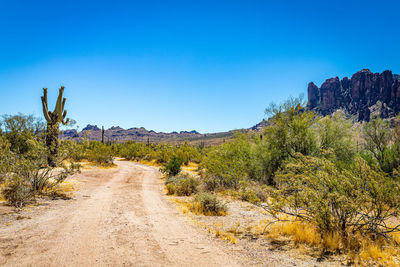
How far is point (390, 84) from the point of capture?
122875 millimetres

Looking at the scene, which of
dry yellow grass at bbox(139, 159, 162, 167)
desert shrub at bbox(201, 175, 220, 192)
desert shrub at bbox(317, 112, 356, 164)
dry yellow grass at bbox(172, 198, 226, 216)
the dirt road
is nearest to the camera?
the dirt road

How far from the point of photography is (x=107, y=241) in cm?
532

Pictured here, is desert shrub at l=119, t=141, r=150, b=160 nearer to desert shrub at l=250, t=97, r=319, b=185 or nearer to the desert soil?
desert shrub at l=250, t=97, r=319, b=185

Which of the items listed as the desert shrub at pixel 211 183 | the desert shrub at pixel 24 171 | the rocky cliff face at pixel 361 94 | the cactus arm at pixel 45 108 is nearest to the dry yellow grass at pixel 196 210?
the desert shrub at pixel 211 183

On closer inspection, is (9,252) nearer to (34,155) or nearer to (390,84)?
(34,155)

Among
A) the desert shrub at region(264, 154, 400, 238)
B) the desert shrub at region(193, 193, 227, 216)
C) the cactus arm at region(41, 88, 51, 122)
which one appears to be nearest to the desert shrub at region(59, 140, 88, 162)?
the desert shrub at region(193, 193, 227, 216)

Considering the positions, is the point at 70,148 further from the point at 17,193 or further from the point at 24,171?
the point at 17,193

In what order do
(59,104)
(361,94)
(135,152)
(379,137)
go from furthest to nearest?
(361,94)
(135,152)
(59,104)
(379,137)

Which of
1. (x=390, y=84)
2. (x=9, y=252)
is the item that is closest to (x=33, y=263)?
(x=9, y=252)

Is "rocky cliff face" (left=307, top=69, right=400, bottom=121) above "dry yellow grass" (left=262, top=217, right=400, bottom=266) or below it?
above

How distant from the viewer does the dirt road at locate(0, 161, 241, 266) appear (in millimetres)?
4416

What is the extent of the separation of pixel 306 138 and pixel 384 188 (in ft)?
30.5

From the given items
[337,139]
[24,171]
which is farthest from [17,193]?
[337,139]

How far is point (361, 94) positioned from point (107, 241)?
168222 mm
